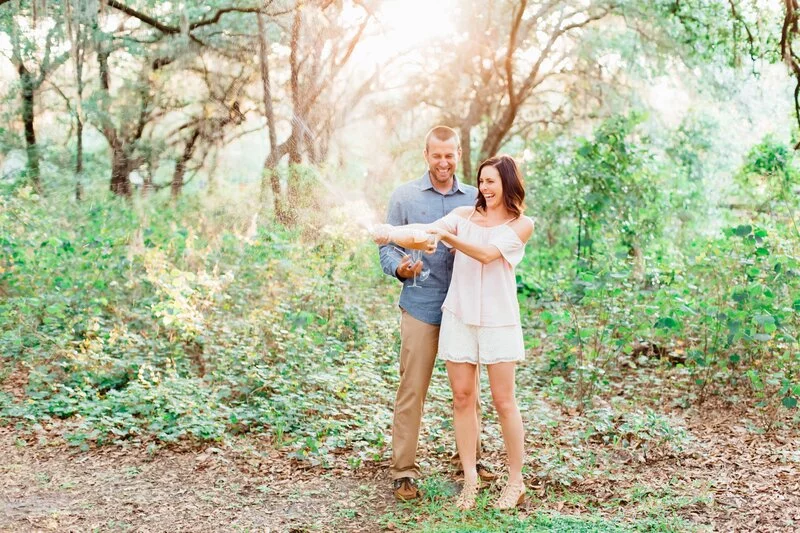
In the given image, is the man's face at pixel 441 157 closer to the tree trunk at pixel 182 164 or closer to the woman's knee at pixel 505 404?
the woman's knee at pixel 505 404

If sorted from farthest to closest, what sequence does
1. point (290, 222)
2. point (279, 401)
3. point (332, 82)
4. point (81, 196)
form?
point (332, 82)
point (81, 196)
point (290, 222)
point (279, 401)

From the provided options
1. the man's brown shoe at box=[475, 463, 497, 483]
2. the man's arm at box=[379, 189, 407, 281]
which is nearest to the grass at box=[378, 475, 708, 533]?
the man's brown shoe at box=[475, 463, 497, 483]

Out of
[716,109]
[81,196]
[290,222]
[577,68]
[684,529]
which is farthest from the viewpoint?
[716,109]

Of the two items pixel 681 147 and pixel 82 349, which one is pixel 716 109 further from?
pixel 82 349

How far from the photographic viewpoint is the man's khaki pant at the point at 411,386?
11.8 ft

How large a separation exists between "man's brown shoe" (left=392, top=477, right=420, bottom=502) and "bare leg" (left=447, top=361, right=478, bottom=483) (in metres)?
0.27

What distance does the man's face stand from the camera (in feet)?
11.6

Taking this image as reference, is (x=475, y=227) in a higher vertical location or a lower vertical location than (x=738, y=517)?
higher

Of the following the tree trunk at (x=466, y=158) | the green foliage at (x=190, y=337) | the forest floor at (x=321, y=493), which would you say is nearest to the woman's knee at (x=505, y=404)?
the forest floor at (x=321, y=493)

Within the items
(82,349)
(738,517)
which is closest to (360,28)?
(82,349)

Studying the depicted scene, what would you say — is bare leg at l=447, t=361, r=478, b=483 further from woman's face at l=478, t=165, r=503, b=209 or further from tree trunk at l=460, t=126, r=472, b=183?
tree trunk at l=460, t=126, r=472, b=183

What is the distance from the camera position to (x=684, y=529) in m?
3.24

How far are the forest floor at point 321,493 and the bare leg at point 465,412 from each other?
0.21 metres

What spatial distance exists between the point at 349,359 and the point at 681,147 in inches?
351
